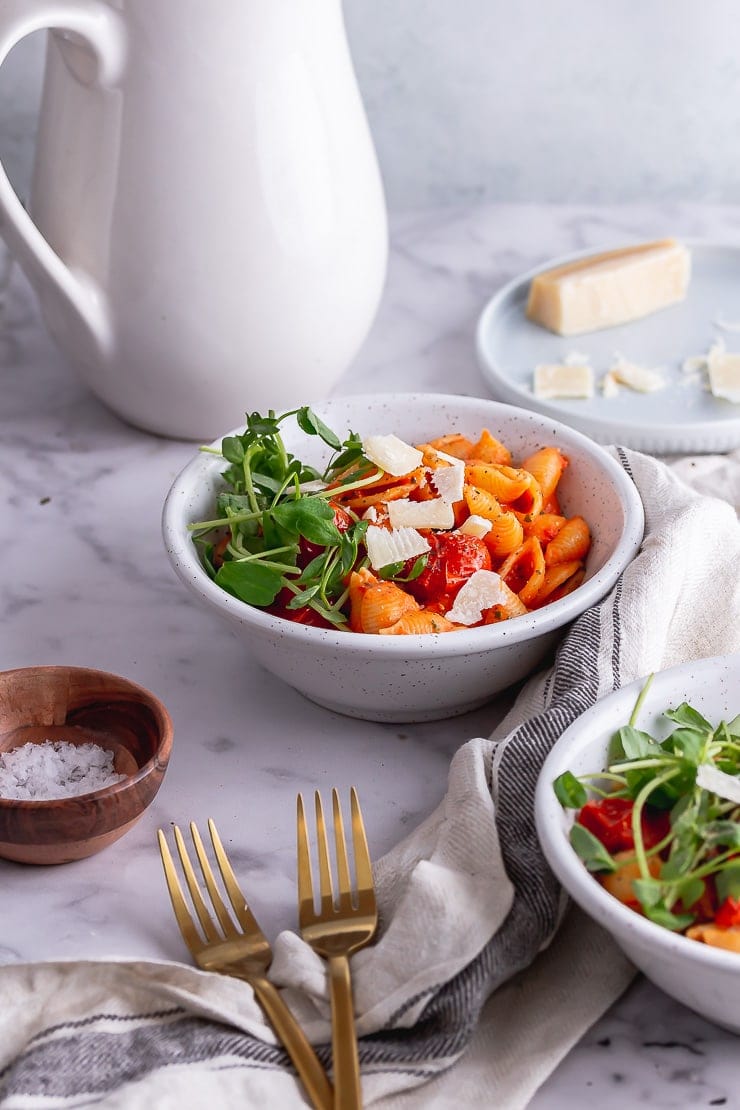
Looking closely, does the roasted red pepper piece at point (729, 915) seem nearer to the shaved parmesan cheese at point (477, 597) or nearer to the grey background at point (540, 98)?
the shaved parmesan cheese at point (477, 597)

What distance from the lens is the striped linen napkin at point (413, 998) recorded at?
736mm

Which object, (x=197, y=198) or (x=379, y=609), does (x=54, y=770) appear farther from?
(x=197, y=198)

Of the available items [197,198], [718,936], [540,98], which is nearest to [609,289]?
[540,98]

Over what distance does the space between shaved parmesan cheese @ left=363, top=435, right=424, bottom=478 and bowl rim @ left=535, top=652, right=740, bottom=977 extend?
0.26 m

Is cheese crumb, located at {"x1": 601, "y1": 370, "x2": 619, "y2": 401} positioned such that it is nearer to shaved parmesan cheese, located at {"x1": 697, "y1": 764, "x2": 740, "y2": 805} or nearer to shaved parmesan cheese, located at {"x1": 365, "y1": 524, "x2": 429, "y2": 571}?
shaved parmesan cheese, located at {"x1": 365, "y1": 524, "x2": 429, "y2": 571}

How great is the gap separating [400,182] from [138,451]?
27.8 inches

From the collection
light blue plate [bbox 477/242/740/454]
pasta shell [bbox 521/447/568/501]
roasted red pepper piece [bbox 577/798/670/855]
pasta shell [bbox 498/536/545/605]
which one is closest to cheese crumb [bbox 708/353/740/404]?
light blue plate [bbox 477/242/740/454]

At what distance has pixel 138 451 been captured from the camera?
1.37m

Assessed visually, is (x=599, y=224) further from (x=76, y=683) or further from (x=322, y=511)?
(x=76, y=683)

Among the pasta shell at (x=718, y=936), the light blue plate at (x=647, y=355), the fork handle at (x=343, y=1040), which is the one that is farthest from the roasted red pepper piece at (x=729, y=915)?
the light blue plate at (x=647, y=355)

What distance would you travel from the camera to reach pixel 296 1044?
29.5 inches

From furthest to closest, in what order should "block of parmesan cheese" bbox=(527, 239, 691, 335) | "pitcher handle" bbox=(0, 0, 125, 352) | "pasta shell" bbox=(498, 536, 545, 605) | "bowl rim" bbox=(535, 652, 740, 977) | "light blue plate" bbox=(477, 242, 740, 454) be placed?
"block of parmesan cheese" bbox=(527, 239, 691, 335) < "light blue plate" bbox=(477, 242, 740, 454) < "pitcher handle" bbox=(0, 0, 125, 352) < "pasta shell" bbox=(498, 536, 545, 605) < "bowl rim" bbox=(535, 652, 740, 977)

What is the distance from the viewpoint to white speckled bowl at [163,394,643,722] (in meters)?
0.91

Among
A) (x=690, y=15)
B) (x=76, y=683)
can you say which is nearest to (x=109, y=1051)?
(x=76, y=683)
